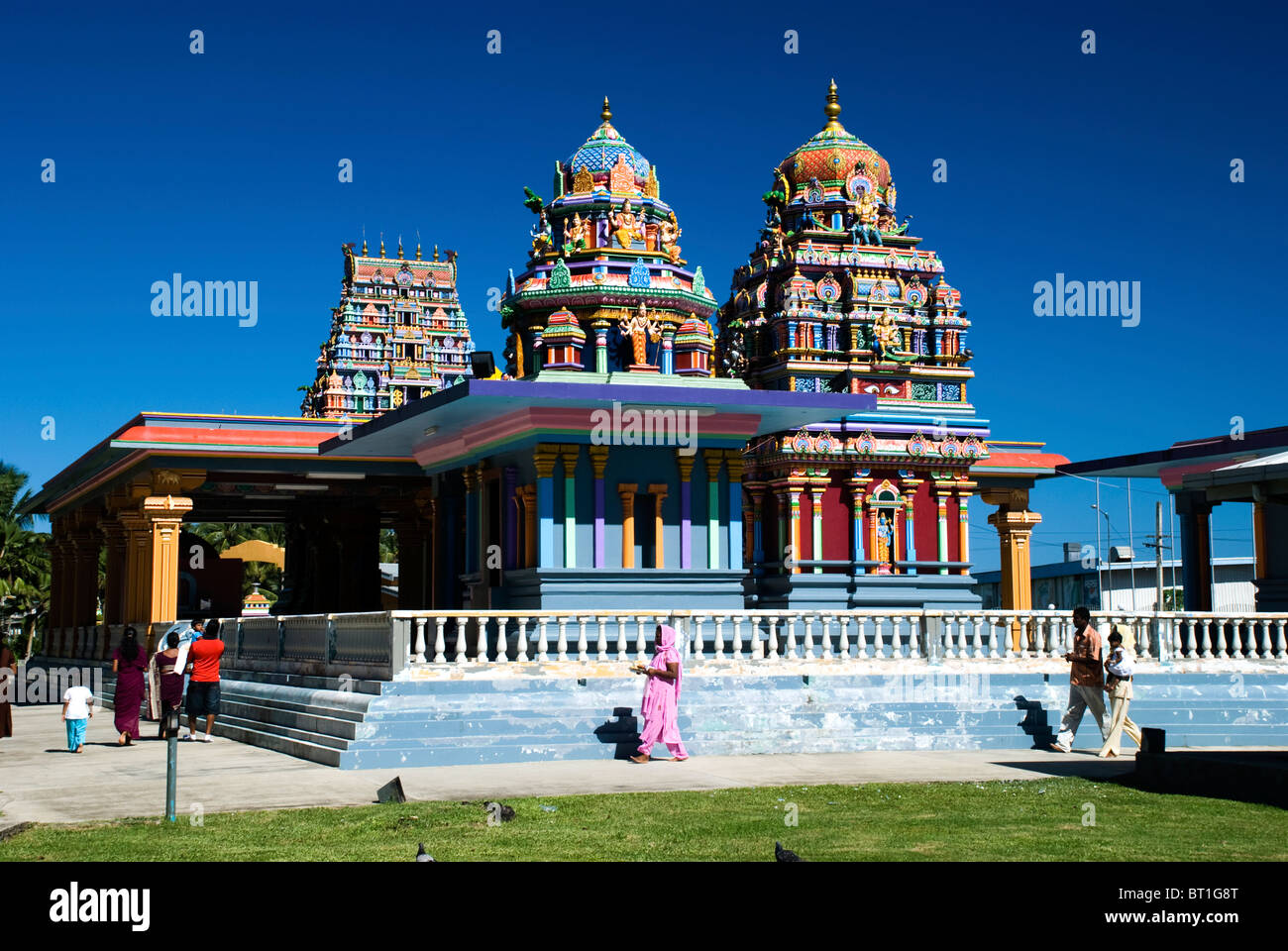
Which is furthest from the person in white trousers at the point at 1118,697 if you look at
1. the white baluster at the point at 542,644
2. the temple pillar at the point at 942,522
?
the temple pillar at the point at 942,522

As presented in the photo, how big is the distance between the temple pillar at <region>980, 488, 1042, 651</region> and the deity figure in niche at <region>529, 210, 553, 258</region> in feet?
46.7

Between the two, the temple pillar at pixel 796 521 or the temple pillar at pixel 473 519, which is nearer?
the temple pillar at pixel 473 519

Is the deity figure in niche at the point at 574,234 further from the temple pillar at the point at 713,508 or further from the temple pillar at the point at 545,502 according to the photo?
the temple pillar at the point at 545,502

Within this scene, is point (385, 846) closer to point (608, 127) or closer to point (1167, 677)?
point (1167, 677)

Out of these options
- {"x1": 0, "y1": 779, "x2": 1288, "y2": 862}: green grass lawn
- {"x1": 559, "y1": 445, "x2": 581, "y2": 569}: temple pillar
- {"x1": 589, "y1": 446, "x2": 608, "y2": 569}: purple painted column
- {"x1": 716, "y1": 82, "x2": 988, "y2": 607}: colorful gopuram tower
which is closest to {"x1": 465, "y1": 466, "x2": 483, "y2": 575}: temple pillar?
{"x1": 559, "y1": 445, "x2": 581, "y2": 569}: temple pillar

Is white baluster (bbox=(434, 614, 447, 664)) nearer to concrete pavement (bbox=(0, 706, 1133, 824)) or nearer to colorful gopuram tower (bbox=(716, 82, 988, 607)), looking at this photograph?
concrete pavement (bbox=(0, 706, 1133, 824))

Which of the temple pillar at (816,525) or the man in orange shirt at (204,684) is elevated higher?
the temple pillar at (816,525)

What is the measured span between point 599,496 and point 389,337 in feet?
143

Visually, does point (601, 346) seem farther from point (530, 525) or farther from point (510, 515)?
point (530, 525)

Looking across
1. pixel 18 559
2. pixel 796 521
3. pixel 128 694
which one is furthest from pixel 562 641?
pixel 18 559

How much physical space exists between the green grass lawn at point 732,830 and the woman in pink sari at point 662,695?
2.86 m

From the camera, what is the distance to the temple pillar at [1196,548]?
100 ft
